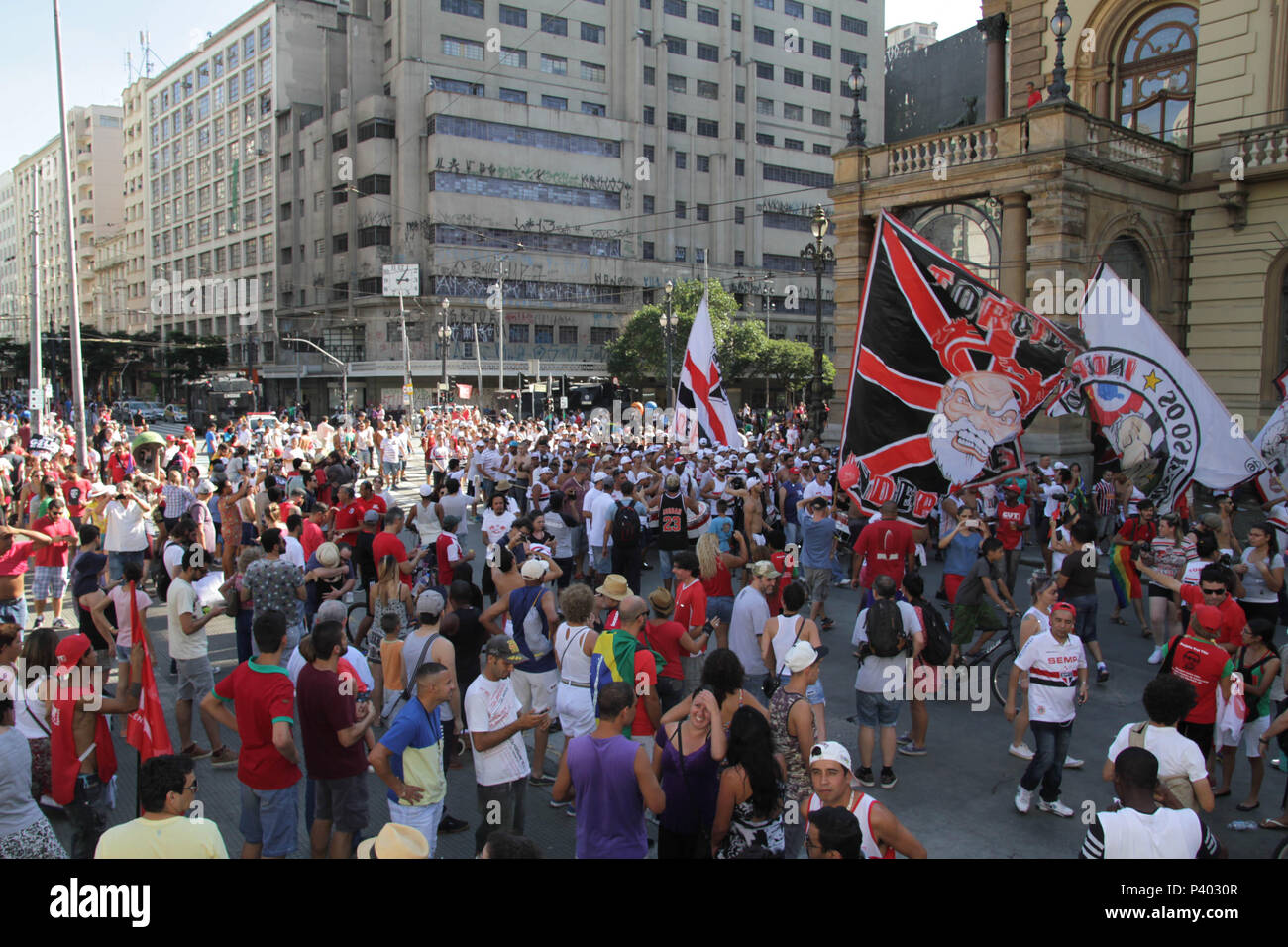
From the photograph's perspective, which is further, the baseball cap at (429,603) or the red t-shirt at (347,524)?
the red t-shirt at (347,524)

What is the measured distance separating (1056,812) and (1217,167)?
61.6 feet

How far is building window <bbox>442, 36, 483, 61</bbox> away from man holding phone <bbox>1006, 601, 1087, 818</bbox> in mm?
67595

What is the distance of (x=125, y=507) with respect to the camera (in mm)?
10961

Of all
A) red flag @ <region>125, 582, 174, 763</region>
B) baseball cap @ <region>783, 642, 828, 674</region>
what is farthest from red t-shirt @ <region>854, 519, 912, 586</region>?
red flag @ <region>125, 582, 174, 763</region>

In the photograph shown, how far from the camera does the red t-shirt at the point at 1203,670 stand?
5.92 metres

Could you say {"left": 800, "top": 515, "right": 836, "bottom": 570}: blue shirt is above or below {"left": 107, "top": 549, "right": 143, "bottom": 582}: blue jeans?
above

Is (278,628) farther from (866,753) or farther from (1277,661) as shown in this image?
(1277,661)

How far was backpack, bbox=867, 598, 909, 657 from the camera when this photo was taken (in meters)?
6.57

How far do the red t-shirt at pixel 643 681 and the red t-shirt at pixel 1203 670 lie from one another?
3.44 m

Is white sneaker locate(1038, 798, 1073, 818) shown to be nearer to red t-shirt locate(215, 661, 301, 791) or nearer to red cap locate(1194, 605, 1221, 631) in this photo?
red cap locate(1194, 605, 1221, 631)

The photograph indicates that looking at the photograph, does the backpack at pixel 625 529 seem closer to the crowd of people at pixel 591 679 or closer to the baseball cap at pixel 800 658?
the crowd of people at pixel 591 679

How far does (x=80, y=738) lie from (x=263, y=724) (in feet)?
3.80

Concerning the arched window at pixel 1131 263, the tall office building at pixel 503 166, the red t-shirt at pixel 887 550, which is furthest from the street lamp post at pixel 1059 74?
the tall office building at pixel 503 166
